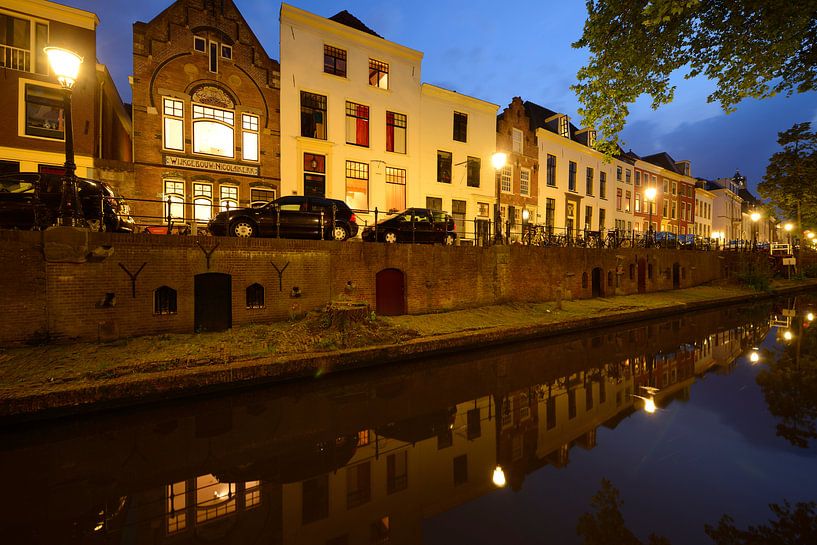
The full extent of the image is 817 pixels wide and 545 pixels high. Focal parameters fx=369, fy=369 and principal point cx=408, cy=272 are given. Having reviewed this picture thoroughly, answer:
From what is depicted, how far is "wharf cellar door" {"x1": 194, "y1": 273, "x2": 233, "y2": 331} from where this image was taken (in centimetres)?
964

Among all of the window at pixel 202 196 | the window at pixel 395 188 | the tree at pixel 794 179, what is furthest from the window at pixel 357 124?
the tree at pixel 794 179

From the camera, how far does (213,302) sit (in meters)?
9.80

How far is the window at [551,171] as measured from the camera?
91.6 ft

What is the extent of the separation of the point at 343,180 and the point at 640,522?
17.6 m

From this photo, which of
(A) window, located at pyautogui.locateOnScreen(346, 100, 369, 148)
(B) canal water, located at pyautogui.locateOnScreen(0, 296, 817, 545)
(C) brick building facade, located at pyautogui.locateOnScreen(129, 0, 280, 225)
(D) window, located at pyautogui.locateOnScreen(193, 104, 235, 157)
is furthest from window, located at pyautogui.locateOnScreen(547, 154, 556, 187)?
(D) window, located at pyautogui.locateOnScreen(193, 104, 235, 157)

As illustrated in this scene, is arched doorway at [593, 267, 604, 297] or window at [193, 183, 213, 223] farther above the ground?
window at [193, 183, 213, 223]

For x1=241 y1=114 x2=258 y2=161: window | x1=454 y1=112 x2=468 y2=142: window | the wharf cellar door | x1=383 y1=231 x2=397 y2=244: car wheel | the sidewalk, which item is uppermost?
x1=454 y1=112 x2=468 y2=142: window

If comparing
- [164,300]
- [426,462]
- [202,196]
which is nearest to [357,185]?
[202,196]

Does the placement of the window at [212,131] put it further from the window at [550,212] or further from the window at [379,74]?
the window at [550,212]

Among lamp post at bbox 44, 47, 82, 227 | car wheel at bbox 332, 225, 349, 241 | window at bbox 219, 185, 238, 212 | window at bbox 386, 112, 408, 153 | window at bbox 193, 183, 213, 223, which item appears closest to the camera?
lamp post at bbox 44, 47, 82, 227

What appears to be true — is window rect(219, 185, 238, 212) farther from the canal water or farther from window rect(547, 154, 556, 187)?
window rect(547, 154, 556, 187)

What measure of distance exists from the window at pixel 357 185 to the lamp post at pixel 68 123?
39.4 ft

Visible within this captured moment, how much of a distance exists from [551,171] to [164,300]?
26722mm

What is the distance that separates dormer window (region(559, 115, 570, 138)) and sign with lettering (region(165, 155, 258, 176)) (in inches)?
929
